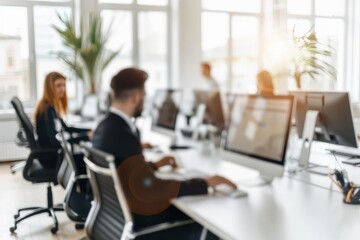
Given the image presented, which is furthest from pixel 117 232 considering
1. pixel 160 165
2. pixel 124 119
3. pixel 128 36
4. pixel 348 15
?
pixel 128 36

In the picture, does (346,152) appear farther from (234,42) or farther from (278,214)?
(234,42)

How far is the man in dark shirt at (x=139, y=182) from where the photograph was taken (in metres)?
1.79

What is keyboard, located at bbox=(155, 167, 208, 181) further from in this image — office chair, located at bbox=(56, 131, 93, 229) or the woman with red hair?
the woman with red hair

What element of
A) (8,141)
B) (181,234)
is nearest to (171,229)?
(181,234)

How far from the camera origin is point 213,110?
3.50 m

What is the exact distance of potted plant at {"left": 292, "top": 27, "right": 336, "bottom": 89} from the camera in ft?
8.89

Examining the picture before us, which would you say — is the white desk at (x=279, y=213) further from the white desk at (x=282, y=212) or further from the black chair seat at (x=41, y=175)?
the black chair seat at (x=41, y=175)

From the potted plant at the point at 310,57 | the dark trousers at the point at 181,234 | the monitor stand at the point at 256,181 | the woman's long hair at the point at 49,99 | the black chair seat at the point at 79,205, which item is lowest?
the black chair seat at the point at 79,205

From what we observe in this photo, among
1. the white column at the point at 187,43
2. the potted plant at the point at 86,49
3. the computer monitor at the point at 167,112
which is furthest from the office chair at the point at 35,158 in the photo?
the white column at the point at 187,43

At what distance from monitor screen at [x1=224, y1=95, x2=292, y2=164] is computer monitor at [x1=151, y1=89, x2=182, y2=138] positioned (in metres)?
0.93

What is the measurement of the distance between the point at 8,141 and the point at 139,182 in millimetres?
4764

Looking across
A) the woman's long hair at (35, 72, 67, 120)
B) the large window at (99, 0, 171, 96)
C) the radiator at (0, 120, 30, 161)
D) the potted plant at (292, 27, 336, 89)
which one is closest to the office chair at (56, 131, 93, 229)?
the woman's long hair at (35, 72, 67, 120)

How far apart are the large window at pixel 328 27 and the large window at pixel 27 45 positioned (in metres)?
4.20

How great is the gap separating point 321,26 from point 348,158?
99cm
